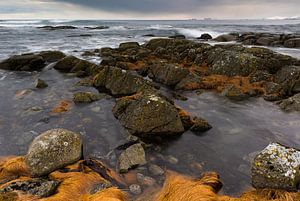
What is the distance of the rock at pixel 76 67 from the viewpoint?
1587 centimetres

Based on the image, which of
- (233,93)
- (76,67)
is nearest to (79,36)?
(76,67)

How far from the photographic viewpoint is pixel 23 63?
17.8 m

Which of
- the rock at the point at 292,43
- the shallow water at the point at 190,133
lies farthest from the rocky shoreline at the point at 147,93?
the rock at the point at 292,43

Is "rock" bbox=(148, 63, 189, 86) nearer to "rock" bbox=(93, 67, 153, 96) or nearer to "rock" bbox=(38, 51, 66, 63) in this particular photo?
"rock" bbox=(93, 67, 153, 96)

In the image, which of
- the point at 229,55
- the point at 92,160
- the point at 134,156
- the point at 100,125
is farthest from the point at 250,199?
the point at 229,55

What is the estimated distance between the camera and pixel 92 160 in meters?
6.86

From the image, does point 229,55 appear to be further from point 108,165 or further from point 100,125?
point 108,165

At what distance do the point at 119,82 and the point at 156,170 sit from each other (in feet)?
21.9

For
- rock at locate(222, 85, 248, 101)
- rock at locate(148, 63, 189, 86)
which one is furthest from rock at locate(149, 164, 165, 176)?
rock at locate(148, 63, 189, 86)

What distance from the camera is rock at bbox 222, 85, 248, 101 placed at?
39.2ft

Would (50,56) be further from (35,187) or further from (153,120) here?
(35,187)

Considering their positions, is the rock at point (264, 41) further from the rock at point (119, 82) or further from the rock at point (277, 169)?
the rock at point (277, 169)

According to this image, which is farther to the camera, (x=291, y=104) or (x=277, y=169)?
(x=291, y=104)

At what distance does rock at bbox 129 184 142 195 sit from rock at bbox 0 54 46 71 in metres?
14.2
